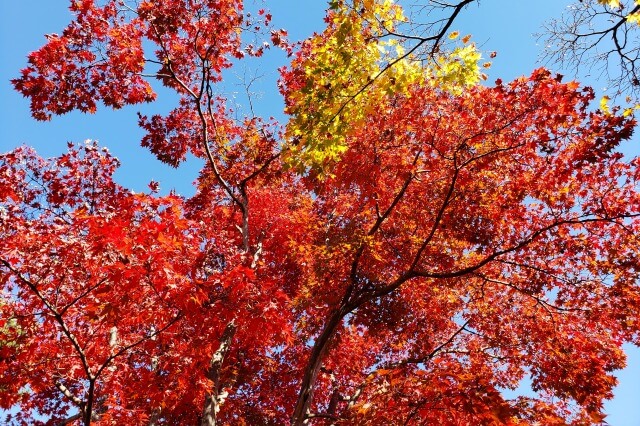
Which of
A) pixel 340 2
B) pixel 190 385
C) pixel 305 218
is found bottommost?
pixel 190 385

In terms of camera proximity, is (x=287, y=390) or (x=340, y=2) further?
(x=287, y=390)

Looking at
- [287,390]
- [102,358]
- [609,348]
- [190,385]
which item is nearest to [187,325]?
[190,385]

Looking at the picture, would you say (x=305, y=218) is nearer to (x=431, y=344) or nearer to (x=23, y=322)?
(x=431, y=344)

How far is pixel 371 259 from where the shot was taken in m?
10.9

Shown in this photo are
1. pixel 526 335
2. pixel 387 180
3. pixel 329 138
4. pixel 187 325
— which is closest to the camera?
pixel 329 138

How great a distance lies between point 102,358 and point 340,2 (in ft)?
26.9

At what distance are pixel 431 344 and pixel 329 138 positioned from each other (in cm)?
993

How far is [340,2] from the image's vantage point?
5.68 metres

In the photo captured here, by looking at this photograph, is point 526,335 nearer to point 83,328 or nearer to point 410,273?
point 410,273

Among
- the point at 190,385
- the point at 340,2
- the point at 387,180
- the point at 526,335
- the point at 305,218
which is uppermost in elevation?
the point at 305,218

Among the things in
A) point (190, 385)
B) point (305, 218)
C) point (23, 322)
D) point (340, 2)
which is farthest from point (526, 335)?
point (23, 322)

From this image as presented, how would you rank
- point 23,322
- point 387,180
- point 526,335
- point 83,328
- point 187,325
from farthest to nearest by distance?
1. point 526,335
2. point 387,180
3. point 83,328
4. point 187,325
5. point 23,322

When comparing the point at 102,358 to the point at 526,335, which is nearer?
the point at 102,358

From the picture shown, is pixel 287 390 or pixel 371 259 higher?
pixel 371 259
